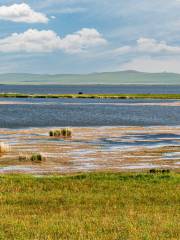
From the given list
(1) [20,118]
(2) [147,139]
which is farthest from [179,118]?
(2) [147,139]

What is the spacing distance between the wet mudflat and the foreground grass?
22.5ft

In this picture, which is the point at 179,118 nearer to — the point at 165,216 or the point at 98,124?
the point at 98,124

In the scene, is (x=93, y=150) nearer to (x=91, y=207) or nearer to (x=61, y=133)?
(x=61, y=133)

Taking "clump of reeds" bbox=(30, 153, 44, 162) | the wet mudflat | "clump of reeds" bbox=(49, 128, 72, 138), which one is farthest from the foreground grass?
"clump of reeds" bbox=(49, 128, 72, 138)

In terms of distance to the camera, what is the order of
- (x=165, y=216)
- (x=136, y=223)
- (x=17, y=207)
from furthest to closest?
(x=17, y=207) < (x=165, y=216) < (x=136, y=223)

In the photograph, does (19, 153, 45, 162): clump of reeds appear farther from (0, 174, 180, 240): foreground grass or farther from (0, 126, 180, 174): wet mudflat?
(0, 174, 180, 240): foreground grass

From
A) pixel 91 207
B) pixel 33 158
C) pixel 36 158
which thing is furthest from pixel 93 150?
pixel 91 207

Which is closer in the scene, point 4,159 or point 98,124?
point 4,159

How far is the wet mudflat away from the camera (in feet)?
121

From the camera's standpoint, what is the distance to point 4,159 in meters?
40.4

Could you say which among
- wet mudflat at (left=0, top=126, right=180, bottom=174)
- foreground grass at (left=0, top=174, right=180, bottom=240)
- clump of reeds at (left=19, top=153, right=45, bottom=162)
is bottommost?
wet mudflat at (left=0, top=126, right=180, bottom=174)

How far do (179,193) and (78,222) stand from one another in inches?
319

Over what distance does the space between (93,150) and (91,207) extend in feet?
80.9

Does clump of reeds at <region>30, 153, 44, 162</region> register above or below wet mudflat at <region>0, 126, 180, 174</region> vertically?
above
